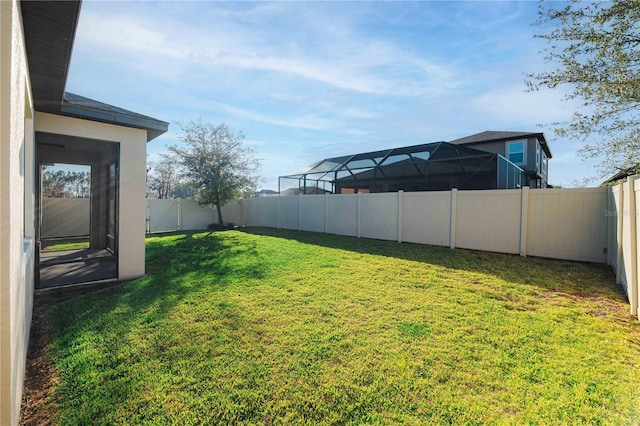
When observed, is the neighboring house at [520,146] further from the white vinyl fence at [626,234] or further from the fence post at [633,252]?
the fence post at [633,252]

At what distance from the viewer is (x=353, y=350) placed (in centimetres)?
297

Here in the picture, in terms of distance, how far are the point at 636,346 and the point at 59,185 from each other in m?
14.1

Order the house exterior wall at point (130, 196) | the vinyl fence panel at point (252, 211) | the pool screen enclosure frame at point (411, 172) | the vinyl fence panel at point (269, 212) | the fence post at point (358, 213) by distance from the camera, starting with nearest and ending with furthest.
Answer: the house exterior wall at point (130, 196) < the fence post at point (358, 213) < the pool screen enclosure frame at point (411, 172) < the vinyl fence panel at point (269, 212) < the vinyl fence panel at point (252, 211)

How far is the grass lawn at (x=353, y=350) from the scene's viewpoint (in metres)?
2.17

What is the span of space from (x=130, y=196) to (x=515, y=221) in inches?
329

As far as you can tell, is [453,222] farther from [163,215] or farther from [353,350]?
[163,215]

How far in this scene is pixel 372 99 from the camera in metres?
9.70

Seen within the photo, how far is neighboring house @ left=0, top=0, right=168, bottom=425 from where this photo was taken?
1.59 m

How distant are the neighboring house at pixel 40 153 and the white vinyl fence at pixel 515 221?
5.78 meters

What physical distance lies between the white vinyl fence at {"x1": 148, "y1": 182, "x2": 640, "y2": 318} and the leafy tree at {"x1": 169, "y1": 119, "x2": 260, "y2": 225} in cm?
498

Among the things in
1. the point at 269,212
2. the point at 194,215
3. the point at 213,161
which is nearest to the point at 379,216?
the point at 269,212

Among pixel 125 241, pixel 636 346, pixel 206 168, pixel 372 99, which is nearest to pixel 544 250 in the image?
pixel 636 346

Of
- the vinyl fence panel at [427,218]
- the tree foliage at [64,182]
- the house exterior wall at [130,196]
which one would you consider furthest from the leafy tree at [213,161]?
the vinyl fence panel at [427,218]

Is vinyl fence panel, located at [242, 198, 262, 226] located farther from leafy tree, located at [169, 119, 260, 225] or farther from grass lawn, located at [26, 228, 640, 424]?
grass lawn, located at [26, 228, 640, 424]
